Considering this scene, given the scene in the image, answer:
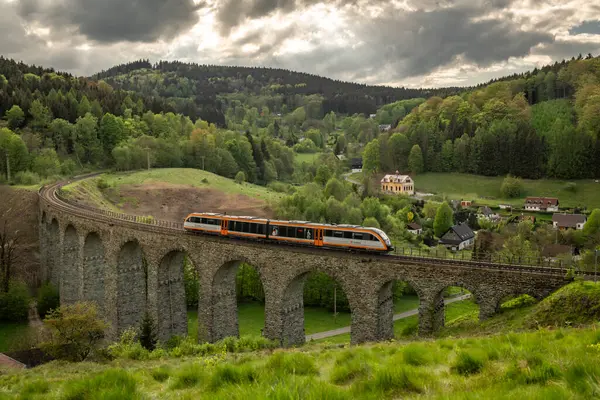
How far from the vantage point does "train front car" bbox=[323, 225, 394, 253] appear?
31.7 m

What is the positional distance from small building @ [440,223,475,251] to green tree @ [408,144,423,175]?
2010 inches

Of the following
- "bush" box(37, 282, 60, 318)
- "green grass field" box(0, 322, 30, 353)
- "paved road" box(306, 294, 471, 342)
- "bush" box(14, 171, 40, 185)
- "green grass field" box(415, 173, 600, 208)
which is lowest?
"paved road" box(306, 294, 471, 342)

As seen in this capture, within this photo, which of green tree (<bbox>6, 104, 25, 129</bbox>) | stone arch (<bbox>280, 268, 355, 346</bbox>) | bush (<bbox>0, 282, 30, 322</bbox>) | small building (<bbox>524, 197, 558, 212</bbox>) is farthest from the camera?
green tree (<bbox>6, 104, 25, 129</bbox>)

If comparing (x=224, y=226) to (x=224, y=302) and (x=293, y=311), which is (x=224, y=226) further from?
(x=293, y=311)

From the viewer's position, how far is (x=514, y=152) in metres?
124

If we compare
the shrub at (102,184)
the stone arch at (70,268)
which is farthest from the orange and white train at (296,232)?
the shrub at (102,184)

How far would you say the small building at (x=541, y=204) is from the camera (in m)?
98.4

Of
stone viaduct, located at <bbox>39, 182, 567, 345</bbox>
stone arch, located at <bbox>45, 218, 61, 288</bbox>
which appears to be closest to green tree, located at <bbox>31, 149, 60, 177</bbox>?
stone arch, located at <bbox>45, 218, 61, 288</bbox>

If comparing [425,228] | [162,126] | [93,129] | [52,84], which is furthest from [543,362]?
[52,84]

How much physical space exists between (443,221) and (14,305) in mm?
75025

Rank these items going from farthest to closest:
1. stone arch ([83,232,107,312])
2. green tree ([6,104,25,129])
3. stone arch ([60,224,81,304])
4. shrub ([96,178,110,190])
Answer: green tree ([6,104,25,129]), shrub ([96,178,110,190]), stone arch ([60,224,81,304]), stone arch ([83,232,107,312])

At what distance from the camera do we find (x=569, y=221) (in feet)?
273

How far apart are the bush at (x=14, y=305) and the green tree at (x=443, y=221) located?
72630 mm

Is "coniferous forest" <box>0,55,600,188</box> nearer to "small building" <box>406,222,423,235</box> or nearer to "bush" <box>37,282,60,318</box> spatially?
"bush" <box>37,282,60,318</box>
